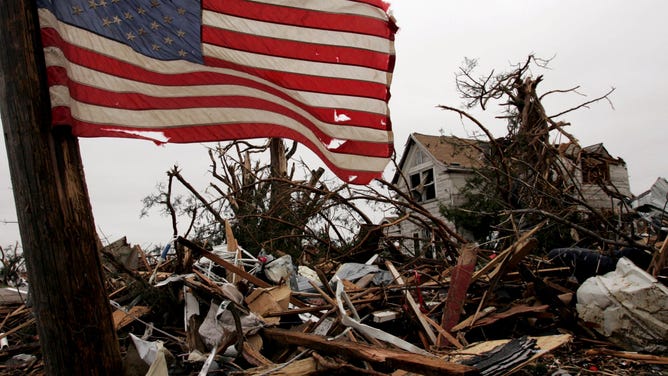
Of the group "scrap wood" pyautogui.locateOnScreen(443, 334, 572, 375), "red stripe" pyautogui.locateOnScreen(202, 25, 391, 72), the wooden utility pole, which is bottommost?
"scrap wood" pyautogui.locateOnScreen(443, 334, 572, 375)

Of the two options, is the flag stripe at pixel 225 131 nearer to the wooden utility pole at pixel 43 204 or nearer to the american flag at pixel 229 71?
the american flag at pixel 229 71

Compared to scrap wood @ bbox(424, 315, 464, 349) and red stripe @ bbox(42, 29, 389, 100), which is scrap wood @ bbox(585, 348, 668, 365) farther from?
red stripe @ bbox(42, 29, 389, 100)

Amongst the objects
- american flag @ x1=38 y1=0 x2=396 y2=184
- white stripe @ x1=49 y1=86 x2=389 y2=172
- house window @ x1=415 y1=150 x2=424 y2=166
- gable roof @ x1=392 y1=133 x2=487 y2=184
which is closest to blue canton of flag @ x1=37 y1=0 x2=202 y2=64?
american flag @ x1=38 y1=0 x2=396 y2=184

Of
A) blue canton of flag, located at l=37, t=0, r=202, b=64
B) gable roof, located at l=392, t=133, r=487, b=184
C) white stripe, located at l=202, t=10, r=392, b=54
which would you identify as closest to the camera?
blue canton of flag, located at l=37, t=0, r=202, b=64

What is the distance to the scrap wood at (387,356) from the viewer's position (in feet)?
7.99

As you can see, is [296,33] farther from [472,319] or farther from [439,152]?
[439,152]

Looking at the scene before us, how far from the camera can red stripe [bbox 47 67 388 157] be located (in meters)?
2.85

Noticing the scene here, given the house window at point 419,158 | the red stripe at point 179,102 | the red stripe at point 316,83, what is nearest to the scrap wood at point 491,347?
the red stripe at point 179,102

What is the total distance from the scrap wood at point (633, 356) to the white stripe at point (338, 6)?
3.15 metres

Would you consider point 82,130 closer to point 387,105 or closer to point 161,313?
point 161,313

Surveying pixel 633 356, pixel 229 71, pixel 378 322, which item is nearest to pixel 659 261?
pixel 633 356

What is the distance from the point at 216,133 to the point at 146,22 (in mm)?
847

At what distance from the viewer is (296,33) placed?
367 centimetres

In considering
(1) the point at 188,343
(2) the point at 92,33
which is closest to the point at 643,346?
(1) the point at 188,343
